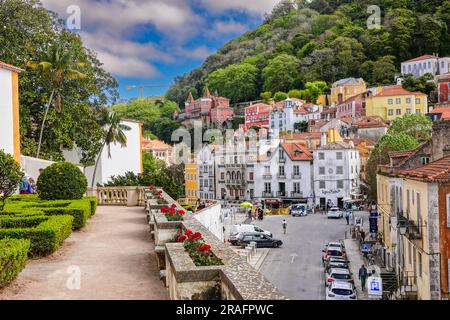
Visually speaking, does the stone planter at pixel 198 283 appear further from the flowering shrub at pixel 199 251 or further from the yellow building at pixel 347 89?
the yellow building at pixel 347 89

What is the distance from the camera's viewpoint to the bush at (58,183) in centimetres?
2045

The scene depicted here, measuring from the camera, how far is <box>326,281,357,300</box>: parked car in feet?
81.1

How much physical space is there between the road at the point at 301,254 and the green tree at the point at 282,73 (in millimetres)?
91538

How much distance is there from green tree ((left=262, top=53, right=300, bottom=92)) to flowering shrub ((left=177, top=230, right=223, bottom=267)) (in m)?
146

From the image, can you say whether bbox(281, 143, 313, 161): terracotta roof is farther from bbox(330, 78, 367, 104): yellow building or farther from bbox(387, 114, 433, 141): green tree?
bbox(330, 78, 367, 104): yellow building

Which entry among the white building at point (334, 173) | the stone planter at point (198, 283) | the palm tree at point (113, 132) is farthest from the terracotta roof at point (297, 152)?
the stone planter at point (198, 283)

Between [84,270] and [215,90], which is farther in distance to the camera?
[215,90]

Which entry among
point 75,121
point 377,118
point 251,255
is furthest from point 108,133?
point 377,118

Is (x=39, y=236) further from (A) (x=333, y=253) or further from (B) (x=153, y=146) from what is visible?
(B) (x=153, y=146)

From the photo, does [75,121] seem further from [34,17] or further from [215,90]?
[215,90]

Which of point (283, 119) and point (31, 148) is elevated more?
point (283, 119)
